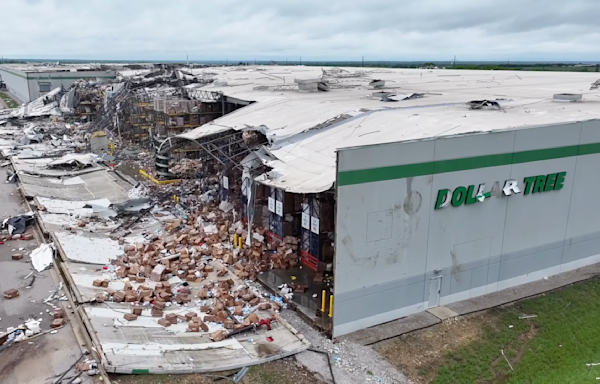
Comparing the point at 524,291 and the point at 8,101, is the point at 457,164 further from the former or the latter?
the point at 8,101

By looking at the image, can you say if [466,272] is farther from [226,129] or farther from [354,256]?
[226,129]

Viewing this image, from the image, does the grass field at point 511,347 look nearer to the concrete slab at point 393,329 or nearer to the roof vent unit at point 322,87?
the concrete slab at point 393,329

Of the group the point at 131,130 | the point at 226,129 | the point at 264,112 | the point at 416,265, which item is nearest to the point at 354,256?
the point at 416,265

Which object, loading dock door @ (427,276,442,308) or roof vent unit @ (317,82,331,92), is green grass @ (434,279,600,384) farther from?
roof vent unit @ (317,82,331,92)

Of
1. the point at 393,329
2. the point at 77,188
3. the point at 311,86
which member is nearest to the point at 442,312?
the point at 393,329

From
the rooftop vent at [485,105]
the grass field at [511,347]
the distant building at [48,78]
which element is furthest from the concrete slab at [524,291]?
the distant building at [48,78]

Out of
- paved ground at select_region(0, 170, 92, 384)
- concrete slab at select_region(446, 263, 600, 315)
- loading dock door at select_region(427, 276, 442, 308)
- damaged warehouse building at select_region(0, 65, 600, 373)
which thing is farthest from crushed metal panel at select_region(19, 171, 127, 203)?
concrete slab at select_region(446, 263, 600, 315)

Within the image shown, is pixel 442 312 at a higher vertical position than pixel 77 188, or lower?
lower
